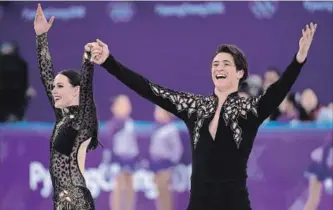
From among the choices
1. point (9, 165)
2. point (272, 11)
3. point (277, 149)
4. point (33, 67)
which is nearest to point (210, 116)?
point (277, 149)

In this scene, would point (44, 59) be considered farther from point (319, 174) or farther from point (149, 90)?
point (319, 174)

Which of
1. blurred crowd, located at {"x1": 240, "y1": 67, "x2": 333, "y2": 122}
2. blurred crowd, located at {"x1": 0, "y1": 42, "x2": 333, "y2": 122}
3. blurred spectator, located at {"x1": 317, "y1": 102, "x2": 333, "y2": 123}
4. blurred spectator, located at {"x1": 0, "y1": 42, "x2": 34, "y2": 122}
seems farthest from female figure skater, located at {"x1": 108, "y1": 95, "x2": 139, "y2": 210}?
blurred spectator, located at {"x1": 0, "y1": 42, "x2": 34, "y2": 122}

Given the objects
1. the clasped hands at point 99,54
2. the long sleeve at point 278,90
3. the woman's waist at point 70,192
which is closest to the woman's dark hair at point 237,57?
the long sleeve at point 278,90

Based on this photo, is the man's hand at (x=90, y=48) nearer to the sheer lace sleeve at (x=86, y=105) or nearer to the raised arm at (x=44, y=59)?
the sheer lace sleeve at (x=86, y=105)

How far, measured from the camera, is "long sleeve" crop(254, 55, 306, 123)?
12.8 ft

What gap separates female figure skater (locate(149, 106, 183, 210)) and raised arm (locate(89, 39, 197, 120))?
3.11 m

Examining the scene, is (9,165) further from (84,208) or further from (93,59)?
(93,59)

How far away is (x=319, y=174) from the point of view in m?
7.00

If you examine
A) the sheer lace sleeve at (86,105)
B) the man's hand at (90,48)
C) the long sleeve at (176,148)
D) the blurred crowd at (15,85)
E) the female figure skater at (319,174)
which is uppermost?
the blurred crowd at (15,85)

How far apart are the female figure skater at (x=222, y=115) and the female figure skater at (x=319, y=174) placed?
3.01 metres

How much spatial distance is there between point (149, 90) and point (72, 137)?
0.68 metres

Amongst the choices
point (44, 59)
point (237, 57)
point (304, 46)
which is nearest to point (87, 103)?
point (44, 59)

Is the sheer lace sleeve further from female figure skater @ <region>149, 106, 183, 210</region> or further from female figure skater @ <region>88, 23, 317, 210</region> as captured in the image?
female figure skater @ <region>149, 106, 183, 210</region>

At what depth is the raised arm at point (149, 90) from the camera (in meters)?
3.98
